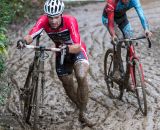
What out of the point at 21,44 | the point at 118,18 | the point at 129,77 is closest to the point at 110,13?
the point at 118,18

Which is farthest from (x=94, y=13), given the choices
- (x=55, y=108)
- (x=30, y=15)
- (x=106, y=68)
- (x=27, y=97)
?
(x=27, y=97)

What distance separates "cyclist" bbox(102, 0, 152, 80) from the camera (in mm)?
9344

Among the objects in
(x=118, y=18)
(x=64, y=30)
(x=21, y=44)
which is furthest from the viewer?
(x=118, y=18)

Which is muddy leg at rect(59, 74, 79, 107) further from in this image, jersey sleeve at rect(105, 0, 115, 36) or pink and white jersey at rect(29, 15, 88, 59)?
jersey sleeve at rect(105, 0, 115, 36)

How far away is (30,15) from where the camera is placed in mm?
18547

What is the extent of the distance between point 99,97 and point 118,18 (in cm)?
163

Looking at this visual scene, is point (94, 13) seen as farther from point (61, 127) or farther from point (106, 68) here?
point (61, 127)

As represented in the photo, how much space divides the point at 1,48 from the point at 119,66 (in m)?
2.88

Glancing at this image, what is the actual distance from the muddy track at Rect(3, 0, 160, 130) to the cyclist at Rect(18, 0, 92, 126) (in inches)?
22.6

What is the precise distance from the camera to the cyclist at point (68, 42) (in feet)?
27.1

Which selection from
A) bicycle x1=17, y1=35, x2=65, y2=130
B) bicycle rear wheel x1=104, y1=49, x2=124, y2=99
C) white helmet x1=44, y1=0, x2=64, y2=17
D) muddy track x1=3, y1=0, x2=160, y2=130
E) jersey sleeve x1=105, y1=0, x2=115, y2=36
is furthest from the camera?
bicycle rear wheel x1=104, y1=49, x2=124, y2=99

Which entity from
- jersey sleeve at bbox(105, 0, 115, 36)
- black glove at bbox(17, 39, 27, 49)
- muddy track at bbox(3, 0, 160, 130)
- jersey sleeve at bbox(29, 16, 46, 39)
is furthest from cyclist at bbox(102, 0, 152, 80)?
black glove at bbox(17, 39, 27, 49)

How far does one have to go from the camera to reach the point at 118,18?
32.6 feet

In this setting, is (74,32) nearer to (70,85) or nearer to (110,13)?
(70,85)
